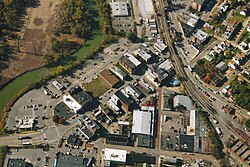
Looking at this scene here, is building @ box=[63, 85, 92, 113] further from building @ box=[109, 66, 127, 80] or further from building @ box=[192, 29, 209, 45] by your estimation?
building @ box=[192, 29, 209, 45]

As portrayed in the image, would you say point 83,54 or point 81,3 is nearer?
point 83,54

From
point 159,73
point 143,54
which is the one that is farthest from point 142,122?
point 143,54

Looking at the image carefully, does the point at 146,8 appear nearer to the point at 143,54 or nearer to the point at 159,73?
the point at 143,54

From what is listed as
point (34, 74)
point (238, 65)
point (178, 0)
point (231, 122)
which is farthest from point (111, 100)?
point (178, 0)

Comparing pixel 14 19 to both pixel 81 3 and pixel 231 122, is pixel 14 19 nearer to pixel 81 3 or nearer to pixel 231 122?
pixel 81 3

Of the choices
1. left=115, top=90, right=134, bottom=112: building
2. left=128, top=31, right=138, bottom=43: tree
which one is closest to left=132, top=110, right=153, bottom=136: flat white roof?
left=115, top=90, right=134, bottom=112: building

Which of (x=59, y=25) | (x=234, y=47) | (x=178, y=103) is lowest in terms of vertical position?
(x=178, y=103)
